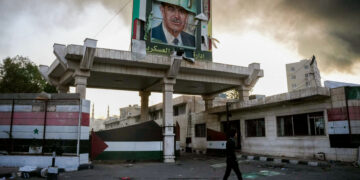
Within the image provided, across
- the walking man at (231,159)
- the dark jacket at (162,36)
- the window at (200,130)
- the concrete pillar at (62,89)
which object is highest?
the dark jacket at (162,36)

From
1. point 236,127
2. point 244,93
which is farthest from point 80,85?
point 236,127

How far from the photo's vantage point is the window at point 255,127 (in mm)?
18875

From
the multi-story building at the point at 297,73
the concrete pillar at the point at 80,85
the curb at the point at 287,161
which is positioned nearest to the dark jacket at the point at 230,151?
the curb at the point at 287,161

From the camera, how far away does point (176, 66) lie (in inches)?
646

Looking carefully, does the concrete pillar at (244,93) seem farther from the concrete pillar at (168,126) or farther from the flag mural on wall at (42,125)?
the flag mural on wall at (42,125)

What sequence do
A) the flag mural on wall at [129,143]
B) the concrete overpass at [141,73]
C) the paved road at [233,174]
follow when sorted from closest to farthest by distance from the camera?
the paved road at [233,174] < the flag mural on wall at [129,143] < the concrete overpass at [141,73]

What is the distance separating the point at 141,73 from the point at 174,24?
4.68m

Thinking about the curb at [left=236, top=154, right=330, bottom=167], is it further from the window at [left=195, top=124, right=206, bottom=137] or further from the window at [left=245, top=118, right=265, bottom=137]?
the window at [left=195, top=124, right=206, bottom=137]

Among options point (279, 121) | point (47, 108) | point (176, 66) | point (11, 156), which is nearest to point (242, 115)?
point (279, 121)

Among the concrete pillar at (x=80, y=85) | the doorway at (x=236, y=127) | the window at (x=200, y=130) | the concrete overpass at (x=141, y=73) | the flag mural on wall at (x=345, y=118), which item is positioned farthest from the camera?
the window at (x=200, y=130)

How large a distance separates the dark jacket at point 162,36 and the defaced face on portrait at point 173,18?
468 millimetres

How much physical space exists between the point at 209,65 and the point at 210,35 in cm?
353

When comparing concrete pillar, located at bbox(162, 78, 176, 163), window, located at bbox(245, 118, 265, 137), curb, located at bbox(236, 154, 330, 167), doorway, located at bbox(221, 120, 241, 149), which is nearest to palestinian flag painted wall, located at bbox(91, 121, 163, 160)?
concrete pillar, located at bbox(162, 78, 176, 163)

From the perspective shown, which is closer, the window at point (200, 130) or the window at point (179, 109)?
the window at point (200, 130)
